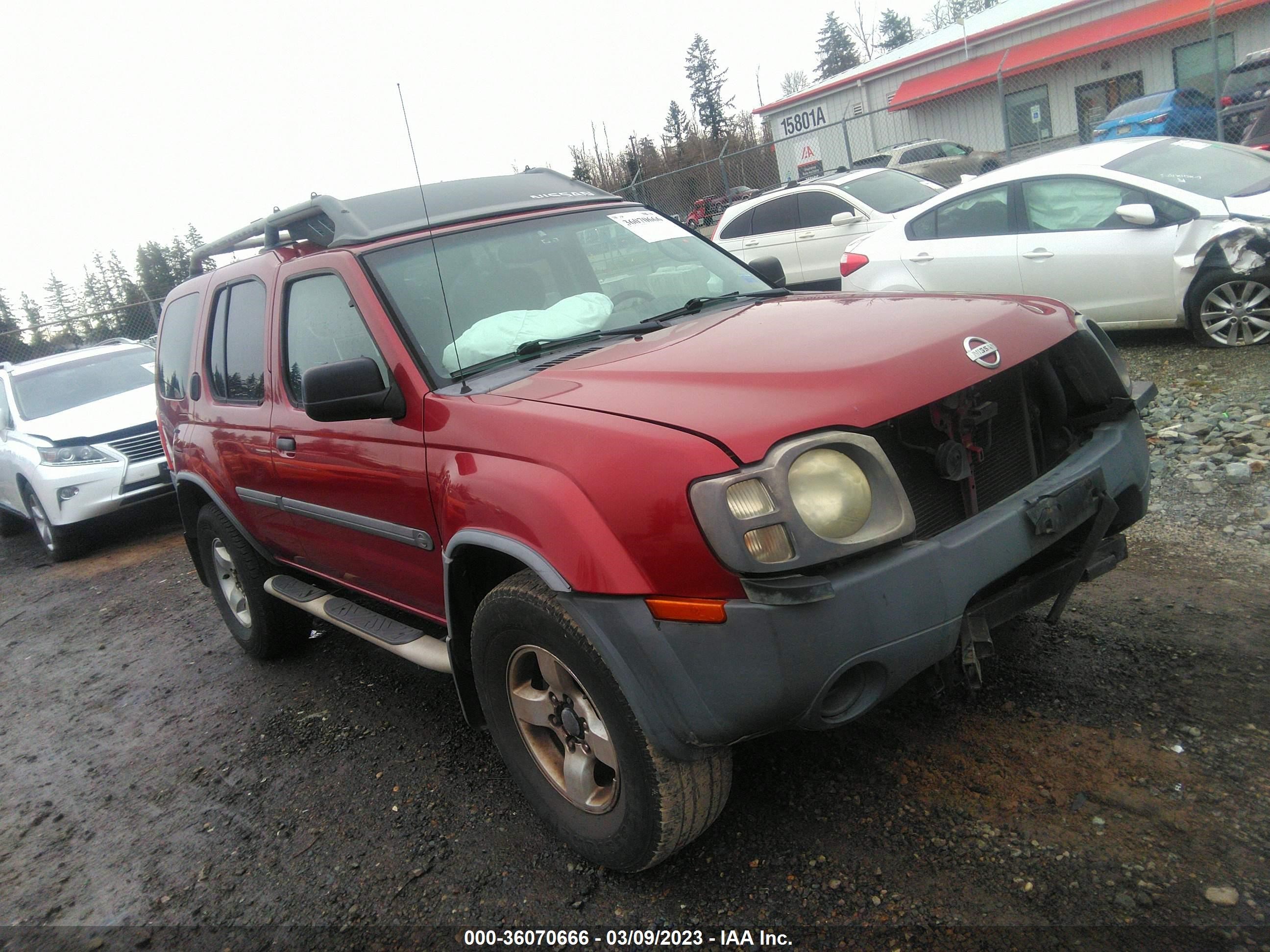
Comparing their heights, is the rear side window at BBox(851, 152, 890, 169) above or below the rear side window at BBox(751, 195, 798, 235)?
above

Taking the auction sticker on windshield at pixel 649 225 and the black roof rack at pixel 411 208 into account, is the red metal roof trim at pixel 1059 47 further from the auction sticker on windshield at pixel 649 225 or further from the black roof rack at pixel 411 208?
the black roof rack at pixel 411 208

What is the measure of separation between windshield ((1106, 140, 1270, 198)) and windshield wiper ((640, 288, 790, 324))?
4700mm

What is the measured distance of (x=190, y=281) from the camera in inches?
197

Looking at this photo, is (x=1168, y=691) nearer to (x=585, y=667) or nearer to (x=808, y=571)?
(x=808, y=571)

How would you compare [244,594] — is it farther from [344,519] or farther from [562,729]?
[562,729]

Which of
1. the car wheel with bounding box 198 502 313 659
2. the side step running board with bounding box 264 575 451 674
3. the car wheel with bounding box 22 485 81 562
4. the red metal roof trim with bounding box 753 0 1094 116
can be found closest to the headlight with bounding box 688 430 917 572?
the side step running board with bounding box 264 575 451 674

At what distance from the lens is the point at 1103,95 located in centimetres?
2661

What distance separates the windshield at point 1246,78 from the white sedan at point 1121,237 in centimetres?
928

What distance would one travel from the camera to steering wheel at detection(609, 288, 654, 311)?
3531 millimetres

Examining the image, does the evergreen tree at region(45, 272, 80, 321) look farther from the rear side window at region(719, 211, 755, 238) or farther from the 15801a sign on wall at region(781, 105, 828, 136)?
the 15801a sign on wall at region(781, 105, 828, 136)

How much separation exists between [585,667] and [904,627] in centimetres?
80

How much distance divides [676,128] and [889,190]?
49.6m

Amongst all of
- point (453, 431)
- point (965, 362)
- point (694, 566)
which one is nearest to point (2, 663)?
point (453, 431)

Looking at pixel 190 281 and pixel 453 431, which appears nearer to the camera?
pixel 453 431
